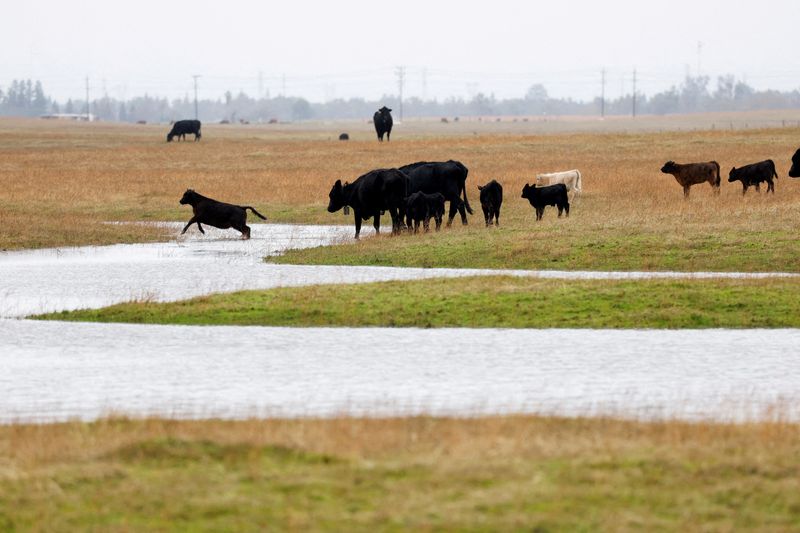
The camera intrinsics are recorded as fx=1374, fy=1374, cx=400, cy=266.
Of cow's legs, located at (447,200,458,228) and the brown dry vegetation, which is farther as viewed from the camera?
cow's legs, located at (447,200,458,228)

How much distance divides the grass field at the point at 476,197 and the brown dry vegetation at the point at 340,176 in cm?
7

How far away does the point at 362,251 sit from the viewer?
25.6 meters

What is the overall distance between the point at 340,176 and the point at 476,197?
931 cm

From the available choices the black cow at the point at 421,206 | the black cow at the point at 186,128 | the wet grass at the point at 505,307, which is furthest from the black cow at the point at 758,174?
the black cow at the point at 186,128

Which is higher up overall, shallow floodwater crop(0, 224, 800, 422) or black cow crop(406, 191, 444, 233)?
black cow crop(406, 191, 444, 233)

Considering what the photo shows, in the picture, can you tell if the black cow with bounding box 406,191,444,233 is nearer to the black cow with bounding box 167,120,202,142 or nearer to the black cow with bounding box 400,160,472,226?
the black cow with bounding box 400,160,472,226

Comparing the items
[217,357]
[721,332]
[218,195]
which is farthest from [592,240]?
[218,195]

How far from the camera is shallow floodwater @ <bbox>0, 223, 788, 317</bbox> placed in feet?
65.9

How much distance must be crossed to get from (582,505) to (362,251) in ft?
58.6

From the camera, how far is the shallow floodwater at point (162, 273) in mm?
20094

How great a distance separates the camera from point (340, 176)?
47.3 meters

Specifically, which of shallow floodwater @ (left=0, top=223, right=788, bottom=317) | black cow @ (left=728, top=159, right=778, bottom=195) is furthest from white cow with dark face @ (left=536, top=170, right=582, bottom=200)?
shallow floodwater @ (left=0, top=223, right=788, bottom=317)

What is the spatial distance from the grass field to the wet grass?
3871mm

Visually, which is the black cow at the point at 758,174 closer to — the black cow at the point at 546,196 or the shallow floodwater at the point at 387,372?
the black cow at the point at 546,196
